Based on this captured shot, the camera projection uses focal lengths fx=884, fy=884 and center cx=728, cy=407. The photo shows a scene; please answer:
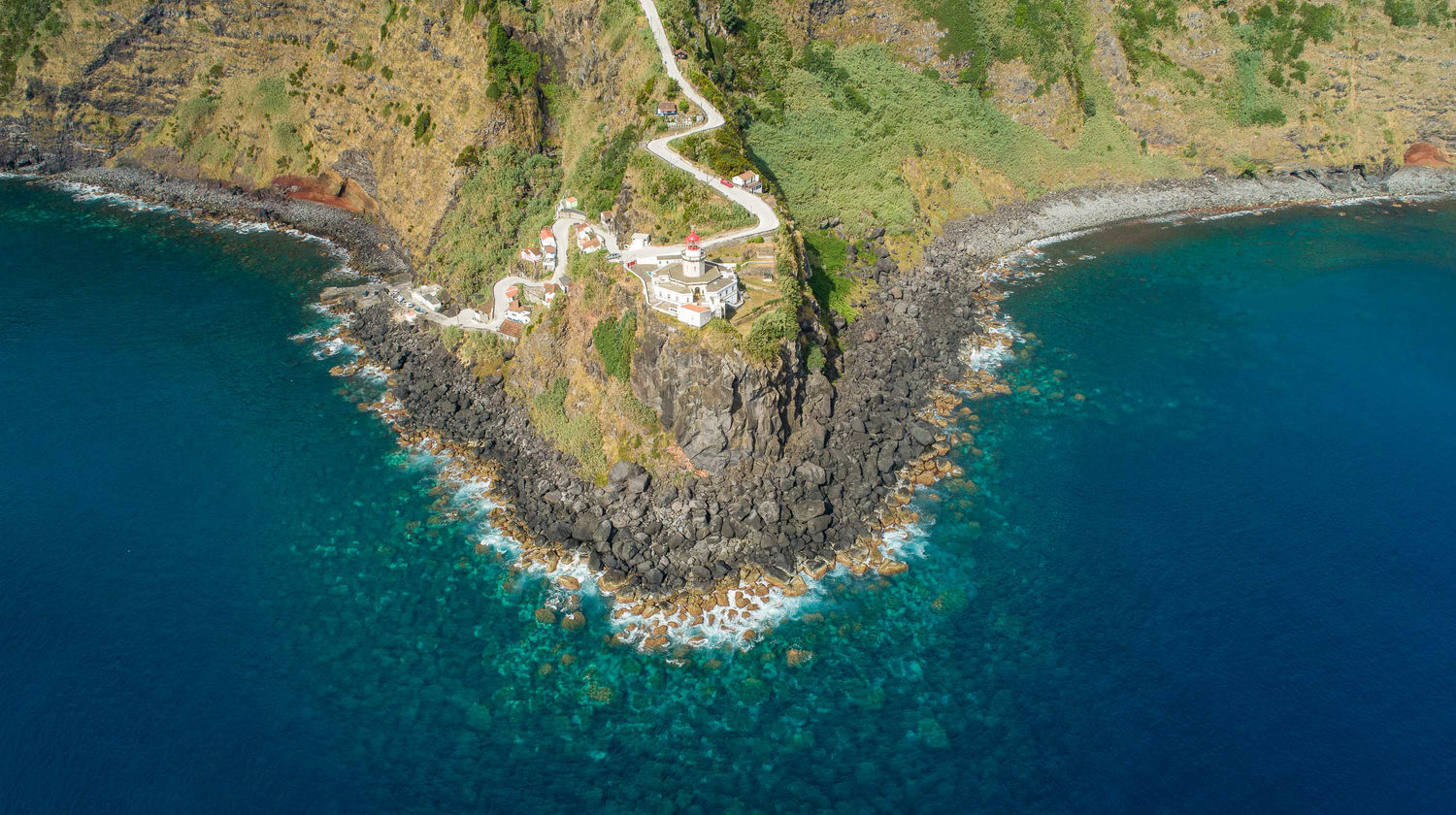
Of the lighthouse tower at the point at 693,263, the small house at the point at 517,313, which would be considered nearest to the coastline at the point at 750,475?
the small house at the point at 517,313

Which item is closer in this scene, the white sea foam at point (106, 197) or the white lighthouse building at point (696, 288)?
the white lighthouse building at point (696, 288)

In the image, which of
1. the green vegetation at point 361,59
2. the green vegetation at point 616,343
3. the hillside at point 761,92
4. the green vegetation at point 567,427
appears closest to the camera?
the green vegetation at point 616,343

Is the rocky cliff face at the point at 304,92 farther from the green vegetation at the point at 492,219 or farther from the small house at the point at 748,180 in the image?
the small house at the point at 748,180

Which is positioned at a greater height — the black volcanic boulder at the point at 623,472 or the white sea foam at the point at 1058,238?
the white sea foam at the point at 1058,238

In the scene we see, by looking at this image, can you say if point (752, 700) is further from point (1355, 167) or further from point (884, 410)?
point (1355, 167)

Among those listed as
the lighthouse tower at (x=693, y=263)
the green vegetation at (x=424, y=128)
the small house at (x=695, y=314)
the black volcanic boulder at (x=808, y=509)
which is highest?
the green vegetation at (x=424, y=128)

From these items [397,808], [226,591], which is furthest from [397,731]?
[226,591]
